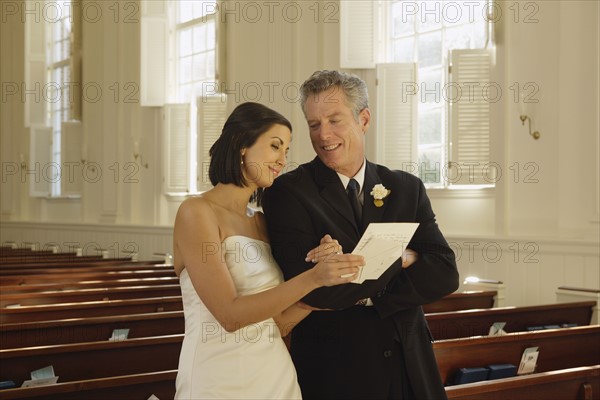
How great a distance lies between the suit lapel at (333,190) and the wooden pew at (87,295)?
3956 millimetres

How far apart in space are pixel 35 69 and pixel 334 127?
43.1ft

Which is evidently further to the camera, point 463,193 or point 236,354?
point 463,193

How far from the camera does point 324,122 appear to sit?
6.75 ft

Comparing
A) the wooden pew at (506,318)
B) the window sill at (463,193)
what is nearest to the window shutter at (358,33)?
the window sill at (463,193)

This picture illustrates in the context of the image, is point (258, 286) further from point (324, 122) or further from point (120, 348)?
Answer: point (120, 348)

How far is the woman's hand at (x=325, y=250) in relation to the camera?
184cm

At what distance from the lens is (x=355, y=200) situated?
6.84 ft

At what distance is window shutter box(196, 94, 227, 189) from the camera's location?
9.74 m

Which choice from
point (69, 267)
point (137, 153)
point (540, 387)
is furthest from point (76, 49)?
point (540, 387)

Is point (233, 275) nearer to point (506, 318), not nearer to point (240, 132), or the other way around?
point (240, 132)

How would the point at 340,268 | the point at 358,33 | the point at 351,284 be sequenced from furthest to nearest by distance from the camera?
the point at 358,33 → the point at 351,284 → the point at 340,268

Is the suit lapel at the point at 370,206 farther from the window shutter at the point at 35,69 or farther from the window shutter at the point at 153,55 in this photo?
the window shutter at the point at 35,69

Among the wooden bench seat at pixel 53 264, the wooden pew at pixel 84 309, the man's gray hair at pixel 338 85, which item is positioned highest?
the man's gray hair at pixel 338 85

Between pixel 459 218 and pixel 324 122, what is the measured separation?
5407 mm
